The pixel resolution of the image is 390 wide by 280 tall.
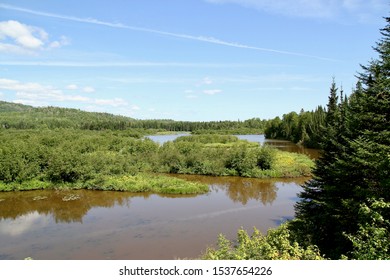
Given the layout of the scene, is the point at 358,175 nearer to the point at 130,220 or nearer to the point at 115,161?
the point at 130,220

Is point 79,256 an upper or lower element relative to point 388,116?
lower

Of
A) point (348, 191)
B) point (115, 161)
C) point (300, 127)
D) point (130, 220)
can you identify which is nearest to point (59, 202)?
point (130, 220)

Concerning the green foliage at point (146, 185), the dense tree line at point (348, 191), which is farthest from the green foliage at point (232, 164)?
Answer: the dense tree line at point (348, 191)

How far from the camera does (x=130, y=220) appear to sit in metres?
26.4

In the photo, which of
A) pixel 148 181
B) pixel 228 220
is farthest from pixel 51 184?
pixel 228 220

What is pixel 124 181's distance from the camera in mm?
37094

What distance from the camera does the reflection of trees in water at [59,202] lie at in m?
28.3

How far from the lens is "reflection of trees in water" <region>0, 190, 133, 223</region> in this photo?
2832 centimetres

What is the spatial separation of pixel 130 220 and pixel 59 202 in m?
9.38

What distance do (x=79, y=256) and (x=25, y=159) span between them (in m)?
22.6

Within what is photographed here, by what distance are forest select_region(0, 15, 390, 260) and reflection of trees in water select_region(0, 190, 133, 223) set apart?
5.50 feet

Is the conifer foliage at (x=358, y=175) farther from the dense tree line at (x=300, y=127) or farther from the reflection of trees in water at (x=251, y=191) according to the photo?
the dense tree line at (x=300, y=127)

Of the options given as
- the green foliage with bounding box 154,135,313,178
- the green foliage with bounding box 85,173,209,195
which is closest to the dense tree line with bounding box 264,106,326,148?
the green foliage with bounding box 154,135,313,178
